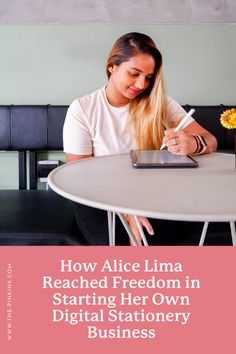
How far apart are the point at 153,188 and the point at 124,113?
1.71ft

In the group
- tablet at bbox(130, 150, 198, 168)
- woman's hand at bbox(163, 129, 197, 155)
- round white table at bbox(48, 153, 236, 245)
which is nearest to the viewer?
round white table at bbox(48, 153, 236, 245)

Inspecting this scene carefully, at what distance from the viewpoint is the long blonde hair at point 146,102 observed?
4.09ft

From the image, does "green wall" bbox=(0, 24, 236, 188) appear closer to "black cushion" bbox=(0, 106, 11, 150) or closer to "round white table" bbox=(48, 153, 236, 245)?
"black cushion" bbox=(0, 106, 11, 150)

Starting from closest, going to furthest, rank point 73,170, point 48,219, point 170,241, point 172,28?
point 73,170 < point 170,241 < point 48,219 < point 172,28

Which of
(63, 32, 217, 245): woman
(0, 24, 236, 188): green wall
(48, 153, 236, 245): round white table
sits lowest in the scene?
(48, 153, 236, 245): round white table

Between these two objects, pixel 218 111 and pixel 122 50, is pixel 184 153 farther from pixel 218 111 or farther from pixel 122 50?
pixel 218 111

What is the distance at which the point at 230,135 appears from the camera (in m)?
1.76

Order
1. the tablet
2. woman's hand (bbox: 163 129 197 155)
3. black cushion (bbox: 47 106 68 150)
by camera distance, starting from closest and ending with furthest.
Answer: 1. the tablet
2. woman's hand (bbox: 163 129 197 155)
3. black cushion (bbox: 47 106 68 150)

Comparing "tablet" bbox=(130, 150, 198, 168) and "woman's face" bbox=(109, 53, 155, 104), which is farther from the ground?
"woman's face" bbox=(109, 53, 155, 104)

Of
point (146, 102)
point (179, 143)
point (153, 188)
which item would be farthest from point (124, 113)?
point (153, 188)

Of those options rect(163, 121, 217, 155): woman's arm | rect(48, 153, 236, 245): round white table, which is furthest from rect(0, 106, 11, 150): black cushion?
rect(163, 121, 217, 155): woman's arm

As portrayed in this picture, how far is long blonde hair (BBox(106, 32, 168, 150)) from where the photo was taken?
1247mm
